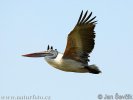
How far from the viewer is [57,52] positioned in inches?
1790

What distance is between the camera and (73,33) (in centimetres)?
4466

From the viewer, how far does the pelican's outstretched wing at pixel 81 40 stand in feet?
147

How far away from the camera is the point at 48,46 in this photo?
46.3 m

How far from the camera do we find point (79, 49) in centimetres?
4516

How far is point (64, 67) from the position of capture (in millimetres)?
44688

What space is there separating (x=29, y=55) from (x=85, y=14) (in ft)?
7.90

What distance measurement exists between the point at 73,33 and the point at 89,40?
0.57 meters

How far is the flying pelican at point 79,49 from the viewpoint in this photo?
4475cm

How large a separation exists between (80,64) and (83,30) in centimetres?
95

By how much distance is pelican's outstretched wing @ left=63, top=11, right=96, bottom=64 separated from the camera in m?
44.8

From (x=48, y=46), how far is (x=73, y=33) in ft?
5.92

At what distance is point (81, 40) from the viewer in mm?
44938

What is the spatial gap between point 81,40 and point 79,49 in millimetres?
334

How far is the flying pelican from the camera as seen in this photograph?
44750 millimetres
